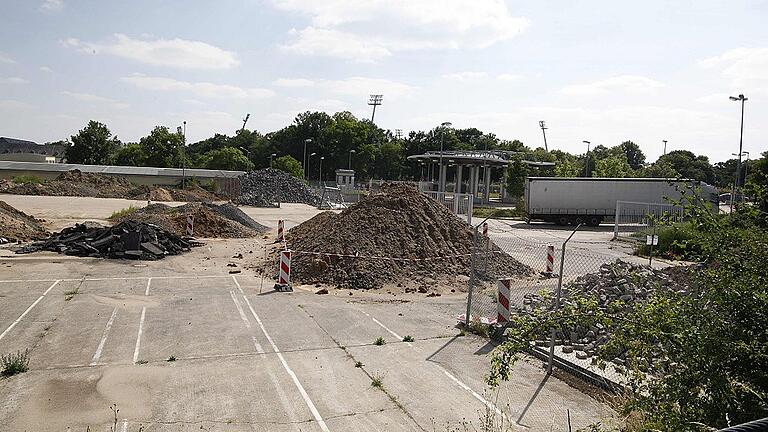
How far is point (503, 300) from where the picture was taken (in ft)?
37.3

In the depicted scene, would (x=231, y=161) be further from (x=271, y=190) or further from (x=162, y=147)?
(x=271, y=190)

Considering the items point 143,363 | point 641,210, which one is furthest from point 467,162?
point 143,363

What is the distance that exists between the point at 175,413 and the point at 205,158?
336ft

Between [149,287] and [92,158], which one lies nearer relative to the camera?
[149,287]

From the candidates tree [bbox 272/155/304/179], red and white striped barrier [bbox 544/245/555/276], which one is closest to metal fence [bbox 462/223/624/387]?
red and white striped barrier [bbox 544/245/555/276]

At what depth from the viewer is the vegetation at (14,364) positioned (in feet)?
29.2

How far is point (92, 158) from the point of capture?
9412 cm

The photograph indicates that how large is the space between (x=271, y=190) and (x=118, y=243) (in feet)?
129

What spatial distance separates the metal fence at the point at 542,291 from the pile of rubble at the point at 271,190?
3334cm

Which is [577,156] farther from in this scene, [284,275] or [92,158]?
[284,275]

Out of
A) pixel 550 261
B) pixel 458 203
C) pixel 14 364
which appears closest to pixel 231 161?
pixel 458 203

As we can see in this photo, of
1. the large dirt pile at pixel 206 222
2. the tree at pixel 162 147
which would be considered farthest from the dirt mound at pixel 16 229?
the tree at pixel 162 147

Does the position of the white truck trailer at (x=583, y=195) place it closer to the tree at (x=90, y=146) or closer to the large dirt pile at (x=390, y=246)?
the large dirt pile at (x=390, y=246)

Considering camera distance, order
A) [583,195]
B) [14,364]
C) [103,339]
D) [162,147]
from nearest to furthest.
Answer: [14,364]
[103,339]
[583,195]
[162,147]
